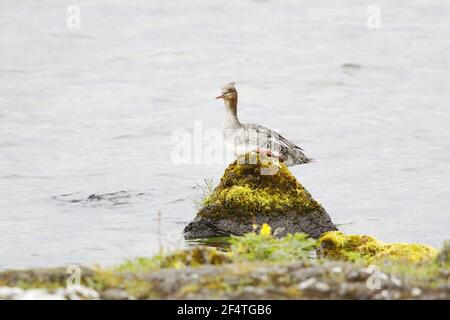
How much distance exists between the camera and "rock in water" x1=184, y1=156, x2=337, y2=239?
13.2m

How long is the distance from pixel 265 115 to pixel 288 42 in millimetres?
6896

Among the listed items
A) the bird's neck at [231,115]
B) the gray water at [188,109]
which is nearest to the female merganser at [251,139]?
the bird's neck at [231,115]

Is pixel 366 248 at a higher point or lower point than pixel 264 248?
lower

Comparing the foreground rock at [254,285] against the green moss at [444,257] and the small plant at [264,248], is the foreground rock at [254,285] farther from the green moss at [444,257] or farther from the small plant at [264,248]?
the green moss at [444,257]

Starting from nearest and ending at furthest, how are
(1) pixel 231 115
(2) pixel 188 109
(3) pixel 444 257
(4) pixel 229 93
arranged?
(3) pixel 444 257, (1) pixel 231 115, (4) pixel 229 93, (2) pixel 188 109

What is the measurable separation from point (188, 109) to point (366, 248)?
14276 mm

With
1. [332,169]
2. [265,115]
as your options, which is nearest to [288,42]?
[265,115]

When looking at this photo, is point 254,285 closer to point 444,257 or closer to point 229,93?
point 444,257

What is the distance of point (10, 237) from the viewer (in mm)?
14891

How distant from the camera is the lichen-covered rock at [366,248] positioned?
34.8 ft

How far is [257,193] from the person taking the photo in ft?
43.4

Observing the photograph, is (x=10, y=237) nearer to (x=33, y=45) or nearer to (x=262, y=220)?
(x=262, y=220)

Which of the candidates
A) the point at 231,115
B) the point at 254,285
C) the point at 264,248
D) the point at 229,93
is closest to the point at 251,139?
the point at 231,115

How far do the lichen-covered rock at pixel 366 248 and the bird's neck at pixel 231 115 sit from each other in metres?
4.28
